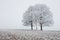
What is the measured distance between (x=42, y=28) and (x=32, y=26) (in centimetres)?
24

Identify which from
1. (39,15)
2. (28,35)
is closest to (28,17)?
(39,15)

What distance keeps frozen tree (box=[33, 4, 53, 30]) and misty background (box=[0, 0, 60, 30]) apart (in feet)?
0.29

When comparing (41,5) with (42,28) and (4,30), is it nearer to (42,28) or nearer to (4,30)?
(42,28)

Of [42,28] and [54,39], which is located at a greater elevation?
[42,28]

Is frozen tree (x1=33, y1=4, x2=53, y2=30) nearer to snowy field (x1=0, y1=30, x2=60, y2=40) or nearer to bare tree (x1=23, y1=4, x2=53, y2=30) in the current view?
bare tree (x1=23, y1=4, x2=53, y2=30)

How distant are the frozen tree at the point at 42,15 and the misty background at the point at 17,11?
87 mm

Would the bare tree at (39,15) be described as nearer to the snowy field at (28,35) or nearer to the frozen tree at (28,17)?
the frozen tree at (28,17)

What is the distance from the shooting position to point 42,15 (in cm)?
261

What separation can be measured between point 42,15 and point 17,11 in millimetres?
611

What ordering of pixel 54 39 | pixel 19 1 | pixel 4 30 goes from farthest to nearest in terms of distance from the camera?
pixel 19 1
pixel 4 30
pixel 54 39

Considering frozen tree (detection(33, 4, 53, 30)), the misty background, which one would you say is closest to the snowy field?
the misty background

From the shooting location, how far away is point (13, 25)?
2.61 meters

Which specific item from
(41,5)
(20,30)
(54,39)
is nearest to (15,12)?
(20,30)

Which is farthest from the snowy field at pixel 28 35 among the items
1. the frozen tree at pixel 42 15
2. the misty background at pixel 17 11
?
the frozen tree at pixel 42 15
